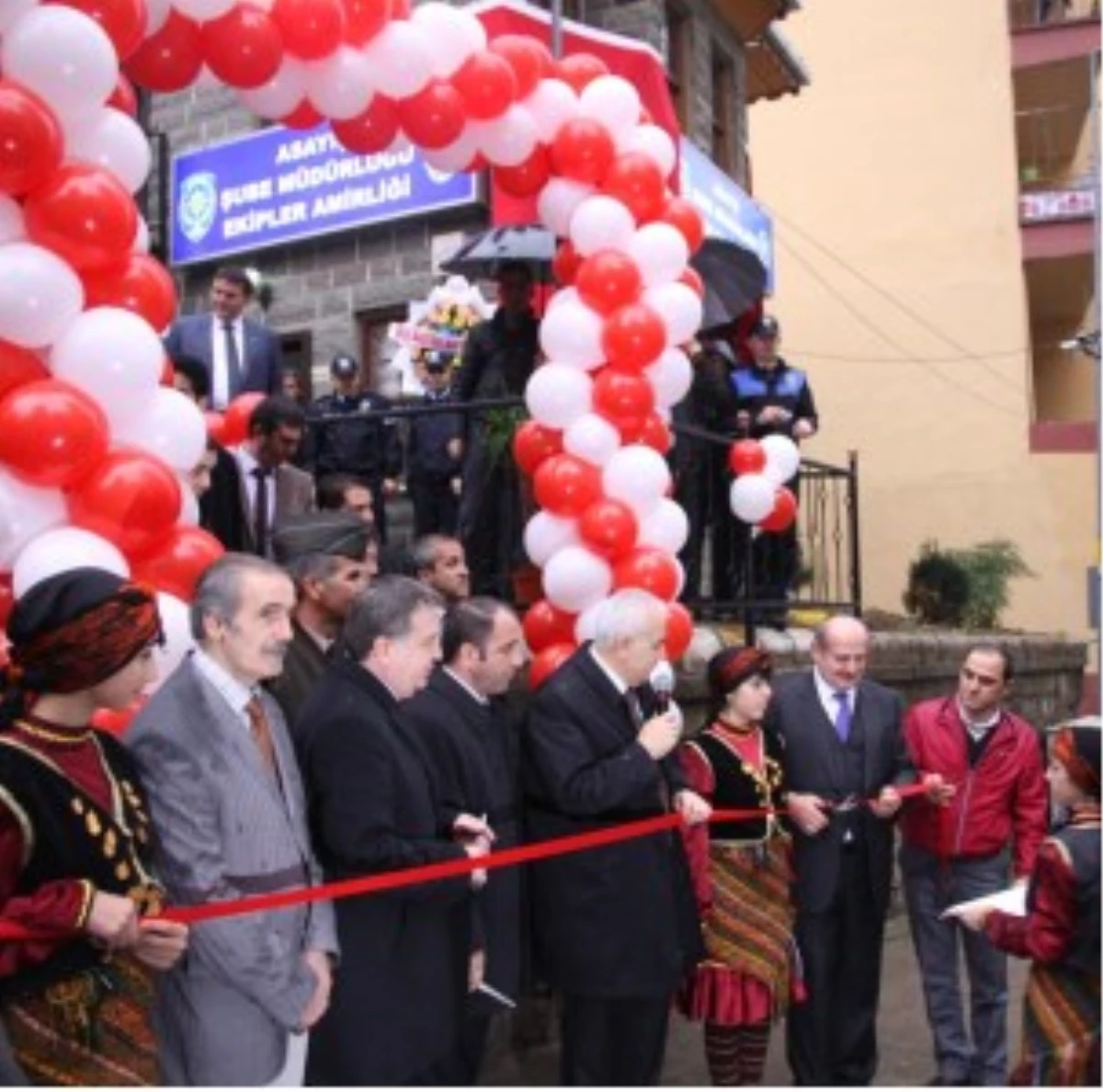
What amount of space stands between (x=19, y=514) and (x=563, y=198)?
2.75m

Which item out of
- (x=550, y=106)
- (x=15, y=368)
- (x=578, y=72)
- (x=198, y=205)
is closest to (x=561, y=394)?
(x=550, y=106)

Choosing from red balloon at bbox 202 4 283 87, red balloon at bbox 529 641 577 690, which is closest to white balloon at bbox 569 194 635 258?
red balloon at bbox 202 4 283 87

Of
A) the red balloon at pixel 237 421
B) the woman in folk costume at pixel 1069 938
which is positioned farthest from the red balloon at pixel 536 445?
the woman in folk costume at pixel 1069 938

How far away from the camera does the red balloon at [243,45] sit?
15.1 ft

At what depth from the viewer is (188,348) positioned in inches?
271

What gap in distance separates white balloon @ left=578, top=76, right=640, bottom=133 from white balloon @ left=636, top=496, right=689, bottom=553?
1509 mm

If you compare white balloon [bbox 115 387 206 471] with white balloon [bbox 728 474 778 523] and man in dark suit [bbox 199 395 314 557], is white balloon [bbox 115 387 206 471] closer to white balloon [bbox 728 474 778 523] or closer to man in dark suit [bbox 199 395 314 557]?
man in dark suit [bbox 199 395 314 557]

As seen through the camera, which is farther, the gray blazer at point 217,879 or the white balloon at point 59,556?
the white balloon at point 59,556

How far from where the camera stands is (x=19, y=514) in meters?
3.79

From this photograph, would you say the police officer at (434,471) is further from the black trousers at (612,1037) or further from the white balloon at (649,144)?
the black trousers at (612,1037)

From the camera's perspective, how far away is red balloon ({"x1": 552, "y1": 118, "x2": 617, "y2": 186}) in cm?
564

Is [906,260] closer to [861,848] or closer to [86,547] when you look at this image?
[861,848]

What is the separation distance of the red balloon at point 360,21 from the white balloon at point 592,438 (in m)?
1.59

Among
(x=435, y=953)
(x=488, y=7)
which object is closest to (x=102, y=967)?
(x=435, y=953)
